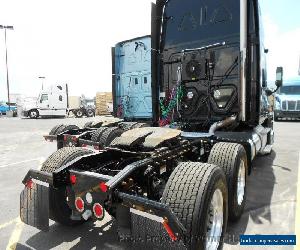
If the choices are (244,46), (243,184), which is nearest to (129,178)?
(243,184)

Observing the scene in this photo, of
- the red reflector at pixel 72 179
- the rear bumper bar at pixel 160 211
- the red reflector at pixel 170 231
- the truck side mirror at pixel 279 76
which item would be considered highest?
the truck side mirror at pixel 279 76

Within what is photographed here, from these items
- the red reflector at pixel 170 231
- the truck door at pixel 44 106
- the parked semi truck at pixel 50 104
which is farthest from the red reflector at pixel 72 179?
the truck door at pixel 44 106

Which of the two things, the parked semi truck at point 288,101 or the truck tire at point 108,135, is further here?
the parked semi truck at point 288,101

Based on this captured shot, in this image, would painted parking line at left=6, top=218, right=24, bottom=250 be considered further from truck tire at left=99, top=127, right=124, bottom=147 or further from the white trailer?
the white trailer

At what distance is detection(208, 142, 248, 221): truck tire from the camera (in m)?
3.90

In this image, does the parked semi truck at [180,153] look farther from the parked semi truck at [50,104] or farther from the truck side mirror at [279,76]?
the parked semi truck at [50,104]

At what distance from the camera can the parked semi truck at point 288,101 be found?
20.7 meters

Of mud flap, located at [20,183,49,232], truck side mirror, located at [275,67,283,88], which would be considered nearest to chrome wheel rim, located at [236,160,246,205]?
mud flap, located at [20,183,49,232]

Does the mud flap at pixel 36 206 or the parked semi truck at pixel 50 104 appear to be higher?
the parked semi truck at pixel 50 104

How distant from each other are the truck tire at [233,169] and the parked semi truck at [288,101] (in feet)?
60.0

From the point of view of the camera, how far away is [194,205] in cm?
269

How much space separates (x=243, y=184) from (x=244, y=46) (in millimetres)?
2527

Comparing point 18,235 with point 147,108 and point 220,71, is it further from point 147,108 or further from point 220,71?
point 147,108

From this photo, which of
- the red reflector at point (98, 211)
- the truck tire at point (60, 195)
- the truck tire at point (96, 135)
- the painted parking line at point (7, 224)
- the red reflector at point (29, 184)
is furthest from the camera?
Answer: the truck tire at point (96, 135)
